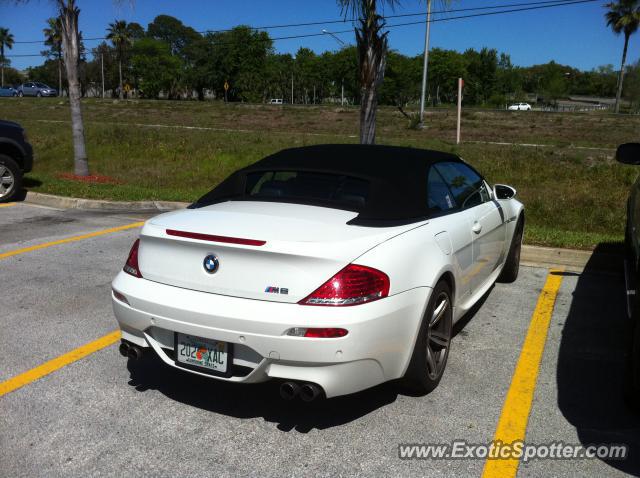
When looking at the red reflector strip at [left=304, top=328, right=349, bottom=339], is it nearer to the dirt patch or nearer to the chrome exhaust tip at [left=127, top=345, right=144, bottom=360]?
the chrome exhaust tip at [left=127, top=345, right=144, bottom=360]

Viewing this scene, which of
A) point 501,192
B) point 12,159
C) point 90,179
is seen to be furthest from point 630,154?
point 90,179

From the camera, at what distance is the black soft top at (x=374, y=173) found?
11.8 feet

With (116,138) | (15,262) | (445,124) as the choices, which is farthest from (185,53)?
(15,262)

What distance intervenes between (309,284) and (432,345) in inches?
44.2

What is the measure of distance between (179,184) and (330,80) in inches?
4145

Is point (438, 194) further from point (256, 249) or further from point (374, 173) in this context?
point (256, 249)

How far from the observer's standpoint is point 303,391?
3004 millimetres

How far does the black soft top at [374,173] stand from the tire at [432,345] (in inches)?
20.4

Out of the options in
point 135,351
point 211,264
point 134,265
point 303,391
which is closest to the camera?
point 303,391

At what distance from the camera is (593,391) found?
3793mm

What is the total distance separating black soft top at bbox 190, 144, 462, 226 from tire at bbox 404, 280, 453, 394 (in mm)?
518

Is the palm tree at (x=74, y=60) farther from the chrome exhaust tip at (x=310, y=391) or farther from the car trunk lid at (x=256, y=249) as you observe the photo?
the chrome exhaust tip at (x=310, y=391)

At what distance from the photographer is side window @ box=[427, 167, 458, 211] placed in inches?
158

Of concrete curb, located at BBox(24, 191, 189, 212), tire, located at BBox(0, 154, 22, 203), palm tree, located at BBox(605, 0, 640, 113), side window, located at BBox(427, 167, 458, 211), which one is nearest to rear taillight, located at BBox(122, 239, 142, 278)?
side window, located at BBox(427, 167, 458, 211)
